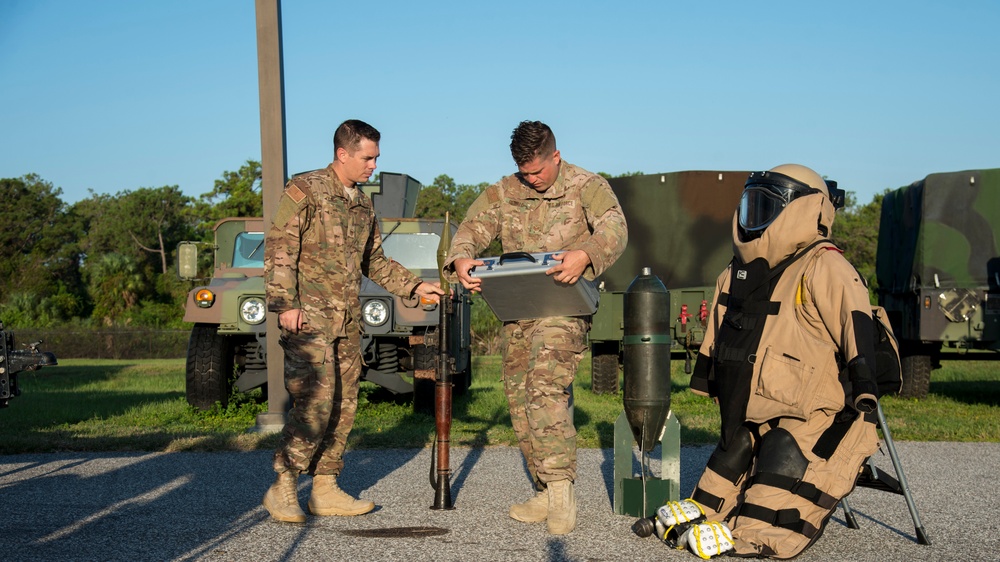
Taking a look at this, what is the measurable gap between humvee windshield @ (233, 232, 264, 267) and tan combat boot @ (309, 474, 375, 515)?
23.9 ft

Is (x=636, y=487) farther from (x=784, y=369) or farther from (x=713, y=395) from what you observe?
(x=784, y=369)

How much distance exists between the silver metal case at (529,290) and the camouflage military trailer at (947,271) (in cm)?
876

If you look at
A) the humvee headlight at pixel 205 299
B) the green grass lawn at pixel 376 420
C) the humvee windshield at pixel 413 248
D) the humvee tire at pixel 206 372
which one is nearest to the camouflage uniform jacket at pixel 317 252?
the green grass lawn at pixel 376 420

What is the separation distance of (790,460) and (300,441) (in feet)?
7.98

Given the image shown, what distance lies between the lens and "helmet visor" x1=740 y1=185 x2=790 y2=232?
5148 millimetres

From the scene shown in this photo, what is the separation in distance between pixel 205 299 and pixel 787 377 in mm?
8105

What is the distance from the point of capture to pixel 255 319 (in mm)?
11430

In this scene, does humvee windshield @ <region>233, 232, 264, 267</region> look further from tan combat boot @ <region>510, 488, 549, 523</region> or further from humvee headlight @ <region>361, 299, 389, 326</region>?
tan combat boot @ <region>510, 488, 549, 523</region>

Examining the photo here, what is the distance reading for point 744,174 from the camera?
565 inches

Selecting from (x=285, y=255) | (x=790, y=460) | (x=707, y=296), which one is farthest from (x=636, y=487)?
(x=707, y=296)

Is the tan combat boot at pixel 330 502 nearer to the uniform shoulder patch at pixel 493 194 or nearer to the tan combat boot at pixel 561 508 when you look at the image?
the tan combat boot at pixel 561 508

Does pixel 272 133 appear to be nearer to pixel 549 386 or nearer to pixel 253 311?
pixel 253 311

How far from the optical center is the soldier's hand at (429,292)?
6105 mm

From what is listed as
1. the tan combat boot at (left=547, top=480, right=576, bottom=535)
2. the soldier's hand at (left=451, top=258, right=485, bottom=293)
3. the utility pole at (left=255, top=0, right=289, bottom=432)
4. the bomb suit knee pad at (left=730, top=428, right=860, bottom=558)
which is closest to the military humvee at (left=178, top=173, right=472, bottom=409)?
the utility pole at (left=255, top=0, right=289, bottom=432)
